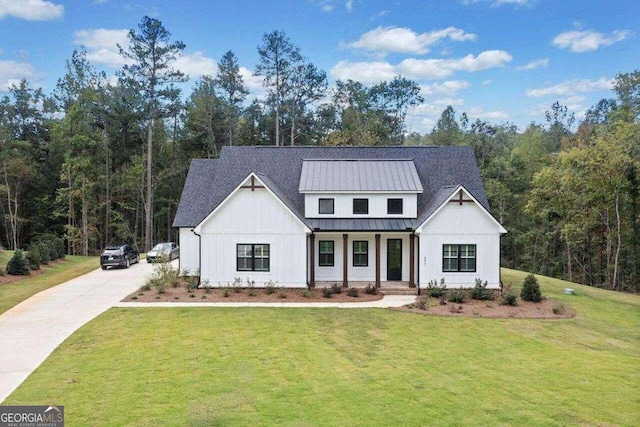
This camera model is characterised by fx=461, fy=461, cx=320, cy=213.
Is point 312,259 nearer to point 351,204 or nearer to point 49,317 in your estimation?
point 351,204

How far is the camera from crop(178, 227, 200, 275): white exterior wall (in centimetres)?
2506

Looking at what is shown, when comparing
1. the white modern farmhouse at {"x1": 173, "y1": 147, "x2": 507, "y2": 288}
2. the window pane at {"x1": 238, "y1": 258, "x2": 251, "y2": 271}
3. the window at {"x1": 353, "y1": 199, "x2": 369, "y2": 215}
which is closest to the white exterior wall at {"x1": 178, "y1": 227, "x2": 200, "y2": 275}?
the white modern farmhouse at {"x1": 173, "y1": 147, "x2": 507, "y2": 288}

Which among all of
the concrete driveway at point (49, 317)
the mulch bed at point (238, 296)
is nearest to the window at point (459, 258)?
the mulch bed at point (238, 296)

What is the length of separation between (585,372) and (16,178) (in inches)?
1853

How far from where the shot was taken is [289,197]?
24.1 metres

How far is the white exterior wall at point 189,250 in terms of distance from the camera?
82.2 feet

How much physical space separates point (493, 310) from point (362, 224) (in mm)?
7085

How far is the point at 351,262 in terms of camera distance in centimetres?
2322

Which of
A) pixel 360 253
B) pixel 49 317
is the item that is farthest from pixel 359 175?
pixel 49 317

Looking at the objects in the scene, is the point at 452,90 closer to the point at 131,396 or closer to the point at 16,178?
the point at 16,178

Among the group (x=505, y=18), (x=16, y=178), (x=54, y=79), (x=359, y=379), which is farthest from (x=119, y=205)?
(x=359, y=379)

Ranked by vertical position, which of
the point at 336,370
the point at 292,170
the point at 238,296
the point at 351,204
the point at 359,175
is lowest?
the point at 336,370

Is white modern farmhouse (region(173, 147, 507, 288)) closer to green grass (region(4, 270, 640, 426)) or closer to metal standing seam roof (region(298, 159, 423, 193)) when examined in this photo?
metal standing seam roof (region(298, 159, 423, 193))

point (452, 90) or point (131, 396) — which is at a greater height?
point (452, 90)
